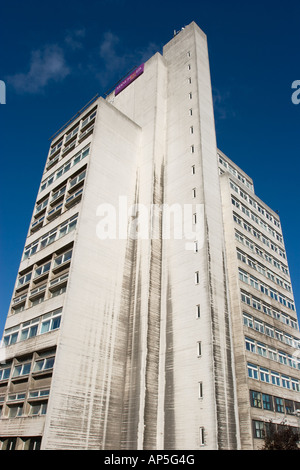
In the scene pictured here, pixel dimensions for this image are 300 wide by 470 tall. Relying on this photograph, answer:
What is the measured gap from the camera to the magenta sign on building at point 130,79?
58.1 meters

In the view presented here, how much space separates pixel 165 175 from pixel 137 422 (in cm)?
2808

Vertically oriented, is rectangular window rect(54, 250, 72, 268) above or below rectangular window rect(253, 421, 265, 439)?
above

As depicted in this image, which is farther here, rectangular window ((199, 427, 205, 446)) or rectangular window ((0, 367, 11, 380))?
rectangular window ((0, 367, 11, 380))

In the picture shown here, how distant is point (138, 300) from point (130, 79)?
38114 millimetres

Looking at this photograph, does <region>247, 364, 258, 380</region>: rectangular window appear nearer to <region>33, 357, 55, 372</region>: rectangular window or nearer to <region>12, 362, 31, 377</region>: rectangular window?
<region>33, 357, 55, 372</region>: rectangular window

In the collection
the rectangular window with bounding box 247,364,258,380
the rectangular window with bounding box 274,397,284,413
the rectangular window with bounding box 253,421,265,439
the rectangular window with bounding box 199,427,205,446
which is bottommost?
the rectangular window with bounding box 199,427,205,446

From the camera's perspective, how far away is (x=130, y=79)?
5906 centimetres

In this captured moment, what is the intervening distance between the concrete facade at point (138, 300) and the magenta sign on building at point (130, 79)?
6.61 metres

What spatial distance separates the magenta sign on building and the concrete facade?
6.61 m

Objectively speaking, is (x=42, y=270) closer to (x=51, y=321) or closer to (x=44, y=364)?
(x=51, y=321)

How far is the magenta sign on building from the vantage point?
191 ft

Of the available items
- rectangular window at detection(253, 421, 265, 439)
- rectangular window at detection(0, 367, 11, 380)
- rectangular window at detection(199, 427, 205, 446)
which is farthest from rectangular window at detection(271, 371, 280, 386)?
rectangular window at detection(0, 367, 11, 380)

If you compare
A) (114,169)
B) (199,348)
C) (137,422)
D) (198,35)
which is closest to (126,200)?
(114,169)

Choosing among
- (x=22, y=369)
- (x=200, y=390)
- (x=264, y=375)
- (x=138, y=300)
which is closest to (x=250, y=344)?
(x=264, y=375)
